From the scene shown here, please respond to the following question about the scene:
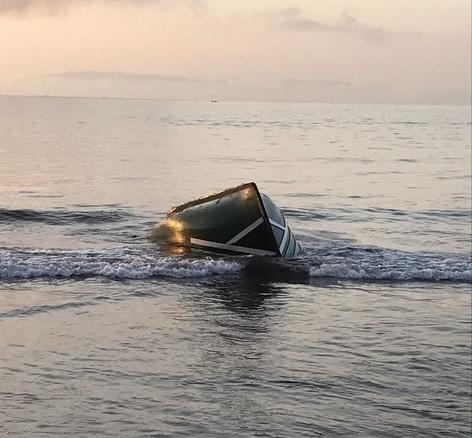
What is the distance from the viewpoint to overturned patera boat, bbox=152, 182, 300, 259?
18078mm

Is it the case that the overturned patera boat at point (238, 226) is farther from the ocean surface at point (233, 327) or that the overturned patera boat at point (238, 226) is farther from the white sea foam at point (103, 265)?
the white sea foam at point (103, 265)

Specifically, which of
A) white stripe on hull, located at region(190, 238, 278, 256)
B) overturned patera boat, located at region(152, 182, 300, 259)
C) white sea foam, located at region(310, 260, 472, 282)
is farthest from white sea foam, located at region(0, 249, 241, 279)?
white sea foam, located at region(310, 260, 472, 282)

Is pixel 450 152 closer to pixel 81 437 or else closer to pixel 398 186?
pixel 398 186

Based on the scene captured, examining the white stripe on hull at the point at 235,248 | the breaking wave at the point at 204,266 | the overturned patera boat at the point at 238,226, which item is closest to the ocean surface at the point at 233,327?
the breaking wave at the point at 204,266

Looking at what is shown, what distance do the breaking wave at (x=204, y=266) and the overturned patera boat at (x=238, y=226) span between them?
41 cm

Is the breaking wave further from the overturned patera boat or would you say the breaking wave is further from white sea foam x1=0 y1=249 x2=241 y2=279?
the overturned patera boat

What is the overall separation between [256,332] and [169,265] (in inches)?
221

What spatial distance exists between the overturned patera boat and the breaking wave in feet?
1.35

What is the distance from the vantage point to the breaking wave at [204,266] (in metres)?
16.2

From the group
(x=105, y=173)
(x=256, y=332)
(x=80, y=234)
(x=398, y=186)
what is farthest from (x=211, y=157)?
(x=256, y=332)

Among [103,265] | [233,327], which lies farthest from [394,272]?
[103,265]

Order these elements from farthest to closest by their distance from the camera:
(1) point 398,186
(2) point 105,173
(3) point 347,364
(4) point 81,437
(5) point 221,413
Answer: (2) point 105,173 < (1) point 398,186 < (3) point 347,364 < (5) point 221,413 < (4) point 81,437

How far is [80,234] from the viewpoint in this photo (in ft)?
74.9

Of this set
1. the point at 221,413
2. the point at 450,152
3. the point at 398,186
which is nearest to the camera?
the point at 221,413
